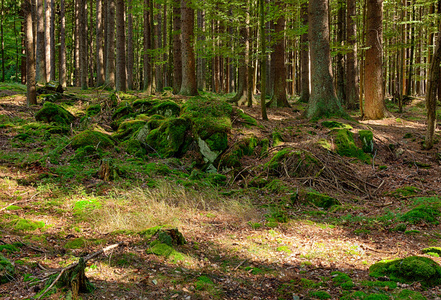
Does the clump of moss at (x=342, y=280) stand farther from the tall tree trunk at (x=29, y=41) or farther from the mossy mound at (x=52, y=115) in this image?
the tall tree trunk at (x=29, y=41)

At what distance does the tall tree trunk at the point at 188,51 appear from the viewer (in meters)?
14.6

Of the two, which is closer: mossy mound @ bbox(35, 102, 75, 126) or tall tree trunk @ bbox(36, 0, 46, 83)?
mossy mound @ bbox(35, 102, 75, 126)

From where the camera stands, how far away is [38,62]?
70.3 ft

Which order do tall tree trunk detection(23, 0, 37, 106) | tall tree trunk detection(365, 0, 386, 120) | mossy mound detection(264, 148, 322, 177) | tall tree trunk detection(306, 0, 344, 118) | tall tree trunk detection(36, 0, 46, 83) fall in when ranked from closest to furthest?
mossy mound detection(264, 148, 322, 177), tall tree trunk detection(23, 0, 37, 106), tall tree trunk detection(306, 0, 344, 118), tall tree trunk detection(365, 0, 386, 120), tall tree trunk detection(36, 0, 46, 83)

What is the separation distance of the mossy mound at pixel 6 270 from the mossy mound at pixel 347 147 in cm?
845

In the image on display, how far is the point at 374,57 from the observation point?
12.7 m

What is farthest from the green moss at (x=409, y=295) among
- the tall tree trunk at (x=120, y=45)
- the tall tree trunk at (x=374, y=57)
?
the tall tree trunk at (x=120, y=45)

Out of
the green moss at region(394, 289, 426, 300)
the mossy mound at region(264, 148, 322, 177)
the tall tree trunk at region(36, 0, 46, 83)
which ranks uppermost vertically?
the tall tree trunk at region(36, 0, 46, 83)

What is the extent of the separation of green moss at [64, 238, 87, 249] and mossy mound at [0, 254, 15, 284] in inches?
38.8

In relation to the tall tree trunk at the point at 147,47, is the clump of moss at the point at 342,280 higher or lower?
lower

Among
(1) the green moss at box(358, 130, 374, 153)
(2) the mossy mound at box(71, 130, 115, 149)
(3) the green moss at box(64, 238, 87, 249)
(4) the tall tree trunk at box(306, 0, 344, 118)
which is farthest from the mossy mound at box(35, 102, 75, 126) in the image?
(1) the green moss at box(358, 130, 374, 153)

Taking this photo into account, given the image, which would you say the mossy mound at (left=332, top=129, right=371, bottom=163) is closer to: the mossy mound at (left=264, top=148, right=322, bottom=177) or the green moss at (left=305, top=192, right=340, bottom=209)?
the mossy mound at (left=264, top=148, right=322, bottom=177)

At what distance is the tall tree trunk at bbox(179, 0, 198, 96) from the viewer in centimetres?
1457

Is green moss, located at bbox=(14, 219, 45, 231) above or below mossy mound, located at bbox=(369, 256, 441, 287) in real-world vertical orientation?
above
